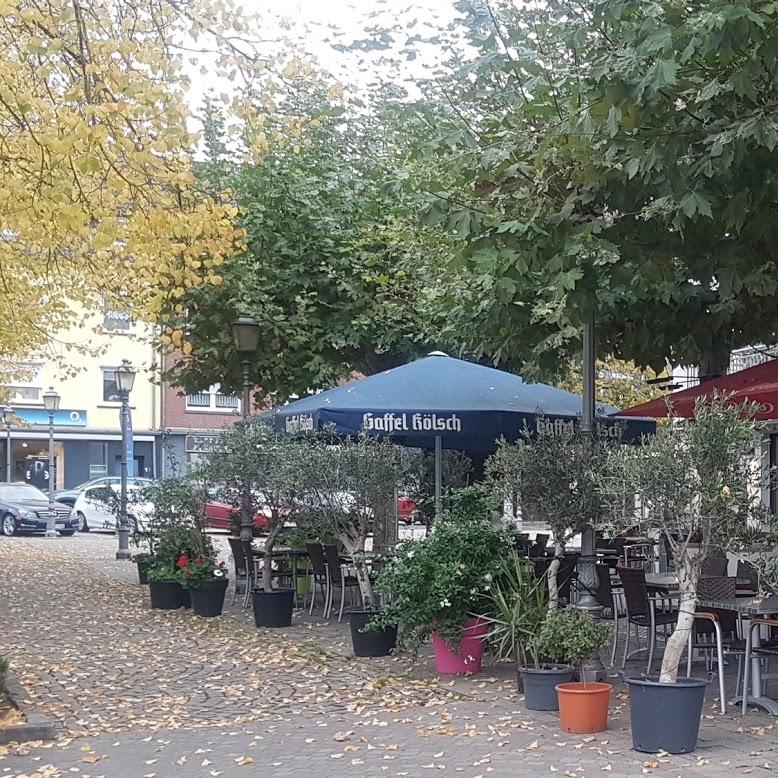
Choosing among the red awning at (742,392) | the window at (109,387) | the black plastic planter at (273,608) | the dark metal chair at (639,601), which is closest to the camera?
the dark metal chair at (639,601)

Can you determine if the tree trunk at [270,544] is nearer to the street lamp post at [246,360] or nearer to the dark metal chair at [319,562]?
the dark metal chair at [319,562]

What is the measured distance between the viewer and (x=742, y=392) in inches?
404

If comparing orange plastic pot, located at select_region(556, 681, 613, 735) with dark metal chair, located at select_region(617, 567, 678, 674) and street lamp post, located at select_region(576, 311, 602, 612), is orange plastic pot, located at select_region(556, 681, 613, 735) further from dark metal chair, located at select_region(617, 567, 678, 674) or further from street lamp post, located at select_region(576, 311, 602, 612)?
street lamp post, located at select_region(576, 311, 602, 612)

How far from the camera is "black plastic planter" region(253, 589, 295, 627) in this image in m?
13.0

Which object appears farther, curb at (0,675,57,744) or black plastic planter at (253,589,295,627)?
black plastic planter at (253,589,295,627)

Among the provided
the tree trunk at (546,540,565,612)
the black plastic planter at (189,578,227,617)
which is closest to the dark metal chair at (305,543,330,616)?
the black plastic planter at (189,578,227,617)

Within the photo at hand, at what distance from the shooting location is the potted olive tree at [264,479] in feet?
41.2

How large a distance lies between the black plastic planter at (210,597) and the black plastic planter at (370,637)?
12.0 ft

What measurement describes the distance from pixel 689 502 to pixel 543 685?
206 centimetres

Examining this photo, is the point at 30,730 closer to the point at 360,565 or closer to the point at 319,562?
the point at 360,565

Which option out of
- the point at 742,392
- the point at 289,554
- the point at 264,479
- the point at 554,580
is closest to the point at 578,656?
the point at 554,580

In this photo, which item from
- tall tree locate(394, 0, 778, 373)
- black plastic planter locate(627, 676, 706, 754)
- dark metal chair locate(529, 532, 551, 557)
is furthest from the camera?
dark metal chair locate(529, 532, 551, 557)

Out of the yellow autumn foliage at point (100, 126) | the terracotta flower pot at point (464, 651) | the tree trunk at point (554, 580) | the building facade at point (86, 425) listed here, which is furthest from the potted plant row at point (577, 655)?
the building facade at point (86, 425)

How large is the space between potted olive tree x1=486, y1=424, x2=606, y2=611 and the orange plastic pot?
63.5 inches
